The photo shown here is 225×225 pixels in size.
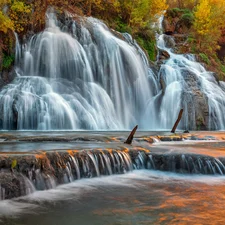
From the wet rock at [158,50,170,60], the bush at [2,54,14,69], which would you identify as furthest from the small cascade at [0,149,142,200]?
the wet rock at [158,50,170,60]

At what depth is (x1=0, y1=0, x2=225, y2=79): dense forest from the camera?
17.1 metres

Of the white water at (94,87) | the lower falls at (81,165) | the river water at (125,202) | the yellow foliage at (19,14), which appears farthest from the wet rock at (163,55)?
the river water at (125,202)

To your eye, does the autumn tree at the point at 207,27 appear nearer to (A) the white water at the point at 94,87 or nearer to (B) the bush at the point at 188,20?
(B) the bush at the point at 188,20

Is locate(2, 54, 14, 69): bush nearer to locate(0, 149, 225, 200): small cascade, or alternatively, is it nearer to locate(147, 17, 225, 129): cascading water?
locate(147, 17, 225, 129): cascading water

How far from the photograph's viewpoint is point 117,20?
87.5 feet

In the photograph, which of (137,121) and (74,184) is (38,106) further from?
(74,184)

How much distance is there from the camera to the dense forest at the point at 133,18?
17.1 metres

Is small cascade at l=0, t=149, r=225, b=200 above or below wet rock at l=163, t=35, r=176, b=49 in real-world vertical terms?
below

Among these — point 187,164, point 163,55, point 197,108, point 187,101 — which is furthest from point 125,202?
point 163,55

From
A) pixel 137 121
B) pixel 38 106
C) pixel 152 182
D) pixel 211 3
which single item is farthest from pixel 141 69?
pixel 211 3

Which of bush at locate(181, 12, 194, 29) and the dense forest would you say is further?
bush at locate(181, 12, 194, 29)

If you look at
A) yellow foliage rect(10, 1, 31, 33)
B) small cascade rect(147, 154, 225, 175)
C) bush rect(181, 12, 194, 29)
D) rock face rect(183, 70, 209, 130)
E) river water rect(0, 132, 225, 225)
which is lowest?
river water rect(0, 132, 225, 225)

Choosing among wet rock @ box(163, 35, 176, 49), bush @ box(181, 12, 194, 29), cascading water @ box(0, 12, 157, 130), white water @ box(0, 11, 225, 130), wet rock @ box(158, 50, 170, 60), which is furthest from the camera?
bush @ box(181, 12, 194, 29)

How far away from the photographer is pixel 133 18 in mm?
26312
